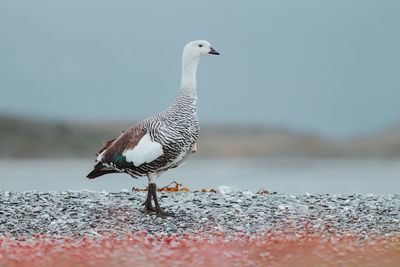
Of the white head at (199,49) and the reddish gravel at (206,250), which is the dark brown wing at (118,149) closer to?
the reddish gravel at (206,250)

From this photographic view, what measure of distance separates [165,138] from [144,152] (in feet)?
1.51

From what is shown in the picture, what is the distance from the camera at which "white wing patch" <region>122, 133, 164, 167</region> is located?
9977 mm

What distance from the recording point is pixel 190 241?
9.27 m

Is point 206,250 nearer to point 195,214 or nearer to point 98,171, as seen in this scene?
point 195,214

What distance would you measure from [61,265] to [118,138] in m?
3.37

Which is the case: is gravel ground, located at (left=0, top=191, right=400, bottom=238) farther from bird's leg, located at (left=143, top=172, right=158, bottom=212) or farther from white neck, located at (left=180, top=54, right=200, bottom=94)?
white neck, located at (left=180, top=54, right=200, bottom=94)

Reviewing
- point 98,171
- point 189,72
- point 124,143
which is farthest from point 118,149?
point 189,72

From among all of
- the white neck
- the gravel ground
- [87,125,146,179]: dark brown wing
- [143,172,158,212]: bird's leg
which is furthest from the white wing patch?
the gravel ground

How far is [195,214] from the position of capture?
36.9 ft

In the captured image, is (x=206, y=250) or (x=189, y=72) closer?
(x=206, y=250)

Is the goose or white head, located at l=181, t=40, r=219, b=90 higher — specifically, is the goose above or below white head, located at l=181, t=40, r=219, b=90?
below

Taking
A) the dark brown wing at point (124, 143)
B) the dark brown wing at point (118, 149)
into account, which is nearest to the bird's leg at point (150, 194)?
the dark brown wing at point (118, 149)

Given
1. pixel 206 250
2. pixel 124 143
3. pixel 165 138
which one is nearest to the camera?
pixel 206 250

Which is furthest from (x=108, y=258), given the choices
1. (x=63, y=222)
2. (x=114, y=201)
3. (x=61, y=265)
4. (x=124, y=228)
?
(x=114, y=201)
